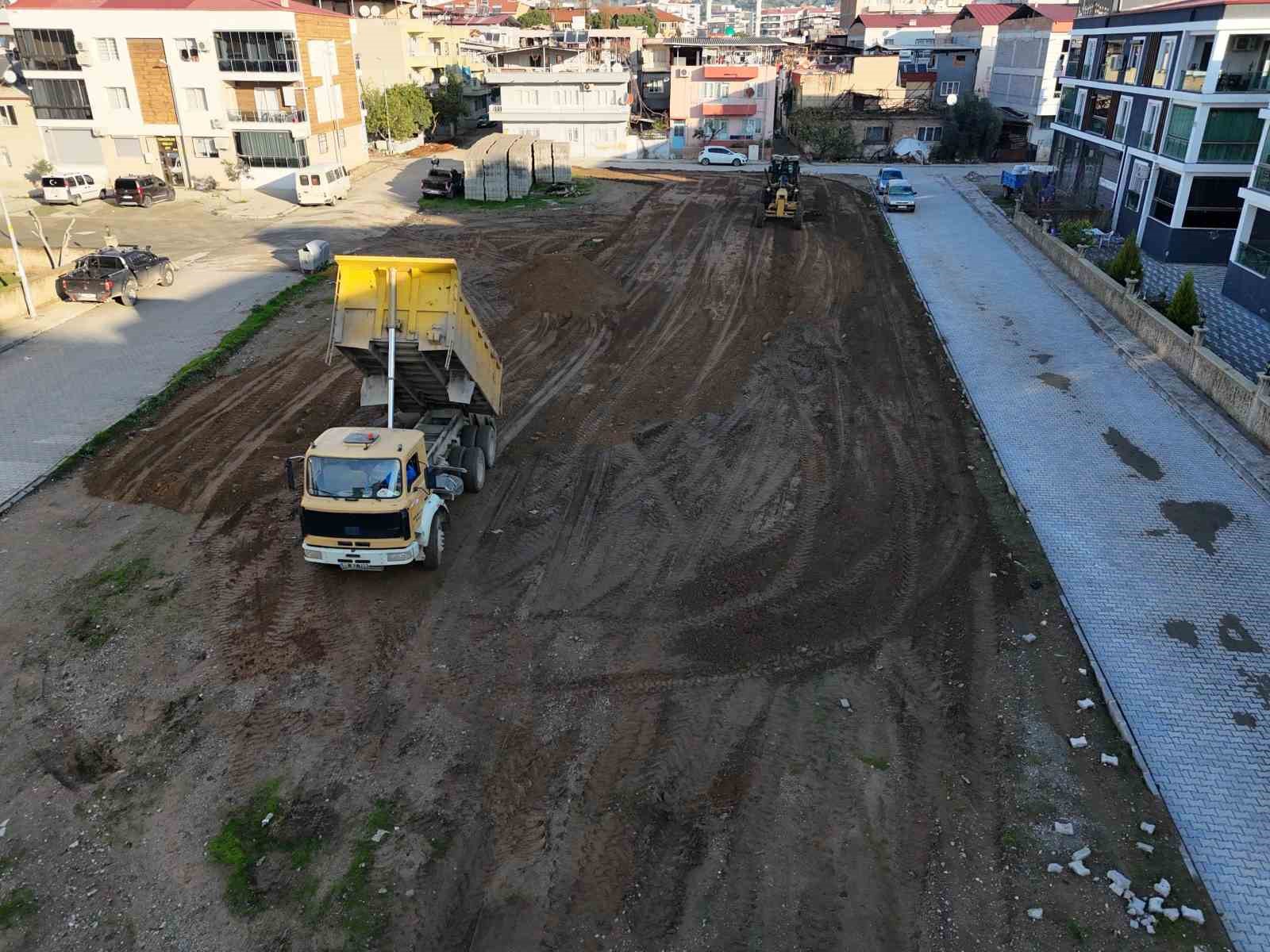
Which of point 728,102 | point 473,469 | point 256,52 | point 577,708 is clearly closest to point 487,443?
point 473,469

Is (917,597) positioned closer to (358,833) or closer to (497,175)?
(358,833)

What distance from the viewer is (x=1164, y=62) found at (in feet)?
93.9

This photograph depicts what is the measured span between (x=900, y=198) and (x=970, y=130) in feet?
61.3

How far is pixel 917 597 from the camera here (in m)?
12.1

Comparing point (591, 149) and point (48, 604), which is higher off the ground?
point (591, 149)

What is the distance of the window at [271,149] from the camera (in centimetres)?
4334

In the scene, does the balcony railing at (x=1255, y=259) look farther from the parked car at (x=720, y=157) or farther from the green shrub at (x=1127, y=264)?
the parked car at (x=720, y=157)

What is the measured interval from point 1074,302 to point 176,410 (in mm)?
23556

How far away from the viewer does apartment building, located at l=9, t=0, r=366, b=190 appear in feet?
136

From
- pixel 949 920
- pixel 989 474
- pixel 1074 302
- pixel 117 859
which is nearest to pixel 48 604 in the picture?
pixel 117 859

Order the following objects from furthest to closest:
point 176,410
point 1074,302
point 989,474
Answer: point 1074,302 < point 176,410 < point 989,474

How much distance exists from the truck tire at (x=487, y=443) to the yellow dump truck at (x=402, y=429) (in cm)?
2

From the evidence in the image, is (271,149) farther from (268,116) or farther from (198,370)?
(198,370)

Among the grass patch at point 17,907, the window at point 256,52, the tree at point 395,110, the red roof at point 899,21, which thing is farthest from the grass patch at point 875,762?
the red roof at point 899,21
